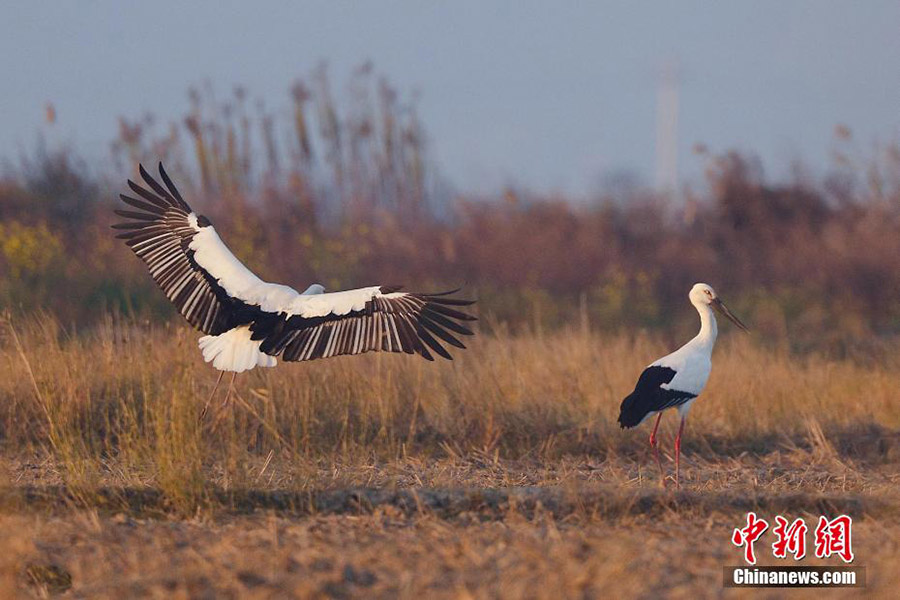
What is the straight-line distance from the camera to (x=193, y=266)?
7.89m

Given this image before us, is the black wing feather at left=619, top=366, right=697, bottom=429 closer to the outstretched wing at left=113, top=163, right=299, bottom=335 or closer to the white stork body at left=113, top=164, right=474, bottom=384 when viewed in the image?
the white stork body at left=113, top=164, right=474, bottom=384

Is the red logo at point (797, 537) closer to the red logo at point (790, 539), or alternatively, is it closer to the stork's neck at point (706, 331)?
the red logo at point (790, 539)

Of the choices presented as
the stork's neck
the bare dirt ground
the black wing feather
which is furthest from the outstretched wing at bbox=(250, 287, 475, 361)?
the stork's neck

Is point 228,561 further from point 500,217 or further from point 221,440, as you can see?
point 500,217

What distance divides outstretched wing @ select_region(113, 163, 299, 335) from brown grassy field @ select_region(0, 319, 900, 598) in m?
0.39

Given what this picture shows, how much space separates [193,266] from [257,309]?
22.0 inches

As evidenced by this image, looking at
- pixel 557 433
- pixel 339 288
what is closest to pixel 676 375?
pixel 557 433

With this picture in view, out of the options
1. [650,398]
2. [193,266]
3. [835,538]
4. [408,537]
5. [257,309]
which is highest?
[193,266]

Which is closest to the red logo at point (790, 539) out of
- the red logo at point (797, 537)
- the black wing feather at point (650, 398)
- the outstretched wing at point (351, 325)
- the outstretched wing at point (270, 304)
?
the red logo at point (797, 537)

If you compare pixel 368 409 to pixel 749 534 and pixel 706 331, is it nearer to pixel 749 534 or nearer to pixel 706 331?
pixel 706 331

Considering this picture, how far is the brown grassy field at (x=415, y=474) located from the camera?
15.1 ft

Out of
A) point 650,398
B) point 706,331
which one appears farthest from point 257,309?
point 706,331

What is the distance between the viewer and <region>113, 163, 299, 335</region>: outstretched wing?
7730 mm
